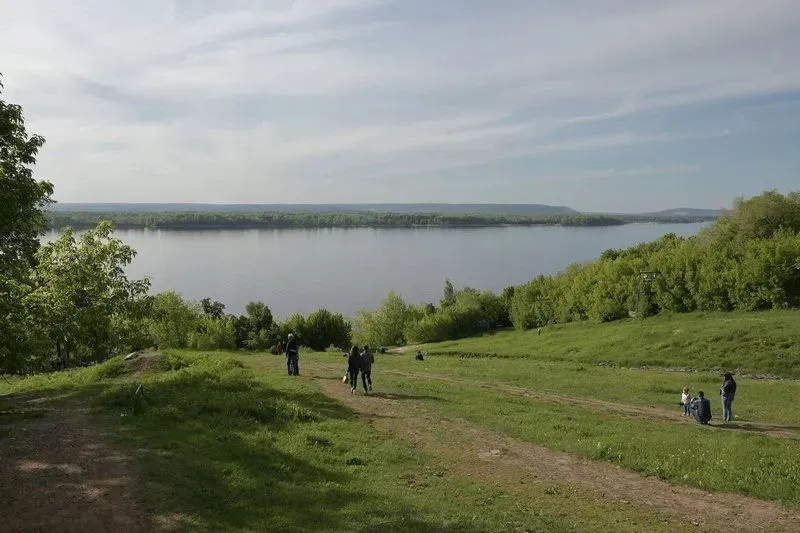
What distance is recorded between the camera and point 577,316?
6981cm

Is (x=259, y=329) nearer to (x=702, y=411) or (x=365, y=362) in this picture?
(x=365, y=362)

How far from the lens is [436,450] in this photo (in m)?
17.4

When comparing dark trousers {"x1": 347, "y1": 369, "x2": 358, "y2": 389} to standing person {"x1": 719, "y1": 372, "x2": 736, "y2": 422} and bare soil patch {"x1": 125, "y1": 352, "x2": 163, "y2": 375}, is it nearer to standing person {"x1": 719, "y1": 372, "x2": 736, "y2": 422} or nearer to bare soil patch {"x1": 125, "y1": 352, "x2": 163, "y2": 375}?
bare soil patch {"x1": 125, "y1": 352, "x2": 163, "y2": 375}

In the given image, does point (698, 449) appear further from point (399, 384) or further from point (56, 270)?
point (56, 270)

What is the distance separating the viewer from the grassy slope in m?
12.0

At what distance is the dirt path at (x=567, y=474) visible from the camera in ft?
42.9

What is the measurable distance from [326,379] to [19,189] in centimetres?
1566

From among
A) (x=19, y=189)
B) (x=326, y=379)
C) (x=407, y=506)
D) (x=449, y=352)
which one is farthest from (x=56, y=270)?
(x=449, y=352)

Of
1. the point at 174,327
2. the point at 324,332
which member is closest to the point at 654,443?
the point at 174,327

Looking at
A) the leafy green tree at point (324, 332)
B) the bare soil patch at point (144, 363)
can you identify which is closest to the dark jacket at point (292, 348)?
the bare soil patch at point (144, 363)

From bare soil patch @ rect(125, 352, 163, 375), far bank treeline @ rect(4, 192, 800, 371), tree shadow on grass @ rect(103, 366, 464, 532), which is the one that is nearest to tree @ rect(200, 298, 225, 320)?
far bank treeline @ rect(4, 192, 800, 371)

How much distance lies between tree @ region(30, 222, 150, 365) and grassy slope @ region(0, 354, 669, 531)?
5.99m

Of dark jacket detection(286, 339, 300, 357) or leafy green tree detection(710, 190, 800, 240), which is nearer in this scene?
dark jacket detection(286, 339, 300, 357)

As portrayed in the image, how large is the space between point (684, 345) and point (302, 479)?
122ft
